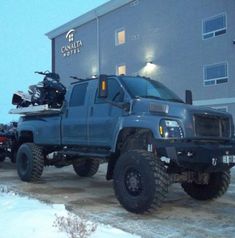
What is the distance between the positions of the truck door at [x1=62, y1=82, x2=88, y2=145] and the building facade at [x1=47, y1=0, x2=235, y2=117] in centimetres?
1499

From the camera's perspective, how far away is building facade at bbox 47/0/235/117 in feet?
80.7

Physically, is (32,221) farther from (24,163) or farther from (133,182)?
(24,163)

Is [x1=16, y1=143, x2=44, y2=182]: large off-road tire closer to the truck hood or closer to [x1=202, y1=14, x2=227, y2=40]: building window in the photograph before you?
the truck hood

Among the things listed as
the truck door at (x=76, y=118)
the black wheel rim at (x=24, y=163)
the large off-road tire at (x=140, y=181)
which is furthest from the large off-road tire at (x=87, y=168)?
the large off-road tire at (x=140, y=181)

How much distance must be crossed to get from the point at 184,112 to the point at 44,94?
15.7 ft

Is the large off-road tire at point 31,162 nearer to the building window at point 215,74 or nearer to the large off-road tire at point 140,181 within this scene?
the large off-road tire at point 140,181

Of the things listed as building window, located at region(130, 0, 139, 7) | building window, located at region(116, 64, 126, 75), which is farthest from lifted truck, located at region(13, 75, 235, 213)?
building window, located at region(130, 0, 139, 7)

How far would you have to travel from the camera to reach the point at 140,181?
7660 mm

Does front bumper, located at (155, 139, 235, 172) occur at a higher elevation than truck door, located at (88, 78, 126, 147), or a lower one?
lower

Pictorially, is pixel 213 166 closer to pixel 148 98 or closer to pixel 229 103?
pixel 148 98

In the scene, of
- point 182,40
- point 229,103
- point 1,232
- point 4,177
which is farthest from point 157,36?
point 1,232

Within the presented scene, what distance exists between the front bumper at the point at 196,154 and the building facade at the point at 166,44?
1641 cm

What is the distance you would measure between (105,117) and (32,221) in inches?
119

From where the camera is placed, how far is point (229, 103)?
24.0 metres
